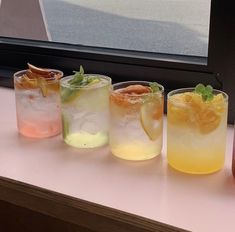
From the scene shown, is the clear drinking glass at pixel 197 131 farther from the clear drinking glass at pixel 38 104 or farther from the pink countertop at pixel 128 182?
the clear drinking glass at pixel 38 104

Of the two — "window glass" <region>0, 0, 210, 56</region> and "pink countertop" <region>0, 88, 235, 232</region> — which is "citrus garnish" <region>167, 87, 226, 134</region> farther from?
"window glass" <region>0, 0, 210, 56</region>

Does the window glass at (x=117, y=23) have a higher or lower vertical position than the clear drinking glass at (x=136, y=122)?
higher

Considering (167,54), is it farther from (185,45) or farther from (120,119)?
(120,119)

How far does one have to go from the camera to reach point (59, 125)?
1.01 m

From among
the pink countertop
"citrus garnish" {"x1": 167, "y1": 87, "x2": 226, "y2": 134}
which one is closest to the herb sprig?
"citrus garnish" {"x1": 167, "y1": 87, "x2": 226, "y2": 134}

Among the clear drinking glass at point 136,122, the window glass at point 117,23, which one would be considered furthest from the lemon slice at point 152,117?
the window glass at point 117,23

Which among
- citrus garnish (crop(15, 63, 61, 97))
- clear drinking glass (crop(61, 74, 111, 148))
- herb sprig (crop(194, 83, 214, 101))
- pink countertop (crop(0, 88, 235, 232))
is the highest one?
herb sprig (crop(194, 83, 214, 101))

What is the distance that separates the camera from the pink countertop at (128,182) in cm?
73

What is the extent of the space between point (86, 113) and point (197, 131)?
0.22m

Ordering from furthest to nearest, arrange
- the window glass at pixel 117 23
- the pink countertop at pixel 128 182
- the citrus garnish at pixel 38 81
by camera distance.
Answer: the window glass at pixel 117 23, the citrus garnish at pixel 38 81, the pink countertop at pixel 128 182

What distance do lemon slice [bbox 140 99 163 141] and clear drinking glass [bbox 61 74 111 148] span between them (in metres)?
0.10

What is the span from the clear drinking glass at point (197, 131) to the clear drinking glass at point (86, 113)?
0.14m

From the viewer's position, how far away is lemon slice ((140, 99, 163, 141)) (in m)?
0.87

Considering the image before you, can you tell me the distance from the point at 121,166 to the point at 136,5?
0.47m
